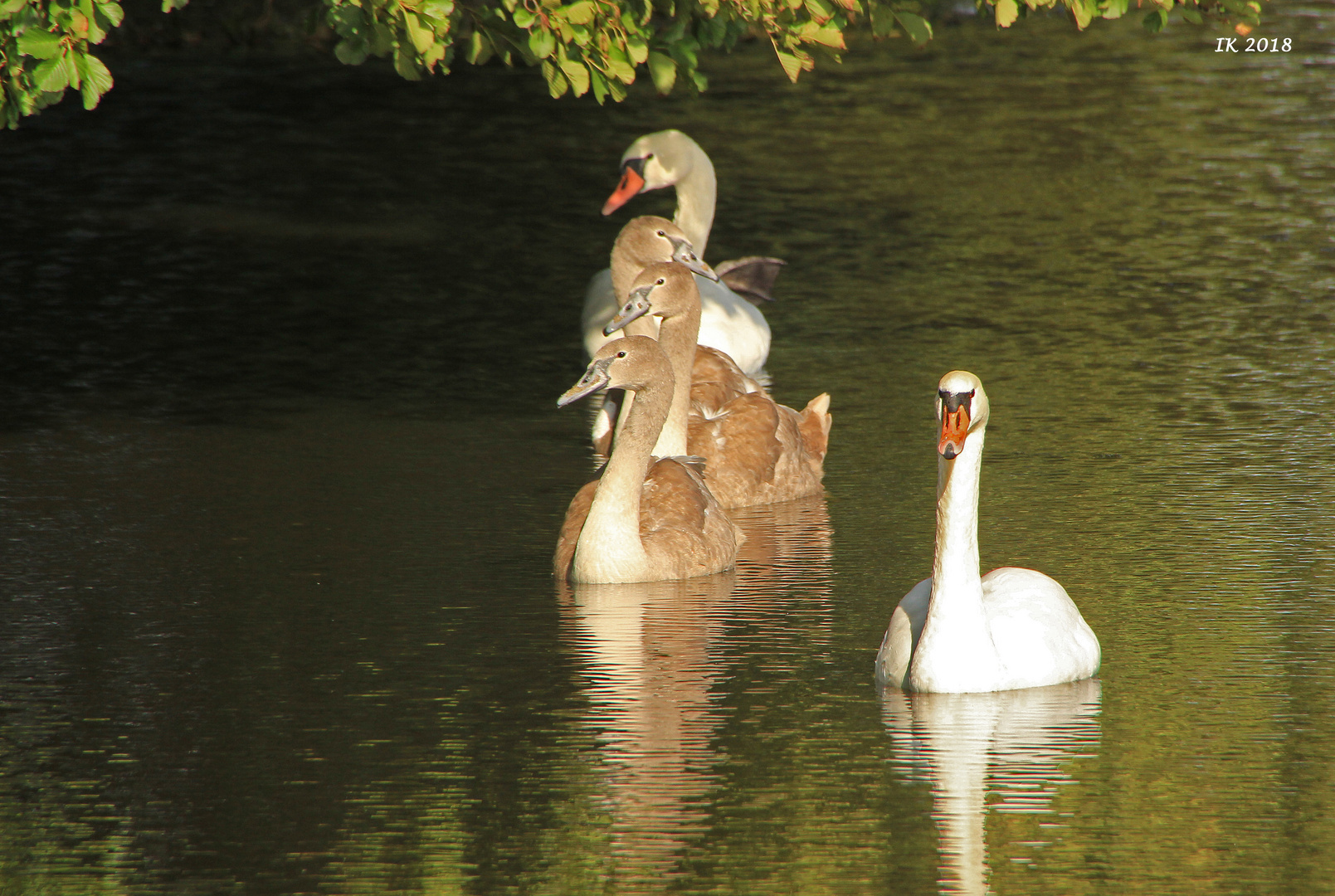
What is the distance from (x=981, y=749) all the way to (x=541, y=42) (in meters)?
4.10

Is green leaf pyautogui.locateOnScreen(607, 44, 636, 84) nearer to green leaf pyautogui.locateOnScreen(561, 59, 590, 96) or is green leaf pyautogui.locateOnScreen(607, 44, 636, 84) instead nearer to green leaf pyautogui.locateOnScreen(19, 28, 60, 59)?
green leaf pyautogui.locateOnScreen(561, 59, 590, 96)

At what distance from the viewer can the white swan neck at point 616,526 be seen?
10.1m

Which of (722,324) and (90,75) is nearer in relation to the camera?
(90,75)

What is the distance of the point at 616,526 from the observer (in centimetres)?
1015

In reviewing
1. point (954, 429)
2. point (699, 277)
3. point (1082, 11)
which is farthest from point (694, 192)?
point (954, 429)

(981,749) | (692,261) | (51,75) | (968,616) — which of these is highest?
(51,75)

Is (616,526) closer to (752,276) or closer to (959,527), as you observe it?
(959,527)

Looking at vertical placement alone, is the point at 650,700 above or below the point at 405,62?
below

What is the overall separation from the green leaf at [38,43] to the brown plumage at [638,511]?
2.90 metres

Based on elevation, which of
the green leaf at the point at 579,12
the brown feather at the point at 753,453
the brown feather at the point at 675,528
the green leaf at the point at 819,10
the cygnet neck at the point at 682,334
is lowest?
the brown feather at the point at 675,528

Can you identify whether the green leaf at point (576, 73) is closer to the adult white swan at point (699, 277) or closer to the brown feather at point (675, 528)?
the brown feather at point (675, 528)

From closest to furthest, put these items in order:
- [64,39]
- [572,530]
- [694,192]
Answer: [64,39] → [572,530] → [694,192]

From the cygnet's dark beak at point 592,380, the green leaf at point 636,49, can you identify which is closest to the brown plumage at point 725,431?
the cygnet's dark beak at point 592,380

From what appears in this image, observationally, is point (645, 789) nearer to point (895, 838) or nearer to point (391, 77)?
point (895, 838)
